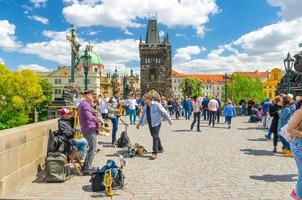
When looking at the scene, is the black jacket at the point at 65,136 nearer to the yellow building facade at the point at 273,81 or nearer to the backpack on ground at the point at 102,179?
the backpack on ground at the point at 102,179

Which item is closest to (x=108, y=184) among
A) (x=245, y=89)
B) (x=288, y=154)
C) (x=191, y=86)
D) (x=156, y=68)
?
(x=288, y=154)

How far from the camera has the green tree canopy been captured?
189ft

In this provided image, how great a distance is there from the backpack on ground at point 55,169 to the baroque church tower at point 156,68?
9583 centimetres

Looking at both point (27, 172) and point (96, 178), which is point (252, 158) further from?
point (27, 172)

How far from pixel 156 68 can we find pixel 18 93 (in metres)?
50.3

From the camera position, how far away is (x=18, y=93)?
61.6 meters

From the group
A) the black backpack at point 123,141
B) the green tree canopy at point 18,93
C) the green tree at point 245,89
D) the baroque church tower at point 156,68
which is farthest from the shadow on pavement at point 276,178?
the baroque church tower at point 156,68

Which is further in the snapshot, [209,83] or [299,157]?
[209,83]

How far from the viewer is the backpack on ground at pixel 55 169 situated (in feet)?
24.6

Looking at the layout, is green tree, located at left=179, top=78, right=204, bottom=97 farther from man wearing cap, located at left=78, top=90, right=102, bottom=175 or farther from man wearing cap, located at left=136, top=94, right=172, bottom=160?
man wearing cap, located at left=78, top=90, right=102, bottom=175

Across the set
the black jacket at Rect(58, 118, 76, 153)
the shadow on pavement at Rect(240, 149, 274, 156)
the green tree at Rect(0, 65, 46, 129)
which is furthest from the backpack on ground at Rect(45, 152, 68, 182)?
the green tree at Rect(0, 65, 46, 129)

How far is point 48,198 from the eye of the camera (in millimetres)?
6355

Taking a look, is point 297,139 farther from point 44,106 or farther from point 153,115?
point 44,106

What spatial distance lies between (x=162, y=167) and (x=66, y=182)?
2.45 meters
